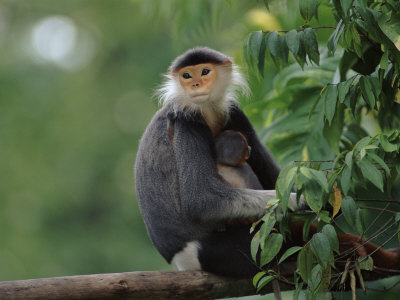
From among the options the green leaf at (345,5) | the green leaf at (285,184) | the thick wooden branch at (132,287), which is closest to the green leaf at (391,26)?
the green leaf at (345,5)

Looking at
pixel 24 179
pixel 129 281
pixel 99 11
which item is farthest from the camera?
pixel 99 11

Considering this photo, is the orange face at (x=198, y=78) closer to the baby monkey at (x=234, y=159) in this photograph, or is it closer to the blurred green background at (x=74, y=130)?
the baby monkey at (x=234, y=159)

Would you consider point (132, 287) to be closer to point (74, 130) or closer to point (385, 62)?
point (385, 62)

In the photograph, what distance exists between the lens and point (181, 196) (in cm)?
317

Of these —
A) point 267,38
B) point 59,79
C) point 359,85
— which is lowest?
point 59,79

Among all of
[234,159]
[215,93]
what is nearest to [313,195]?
[234,159]

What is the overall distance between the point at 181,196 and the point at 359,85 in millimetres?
1020

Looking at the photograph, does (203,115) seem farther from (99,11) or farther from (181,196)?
(99,11)

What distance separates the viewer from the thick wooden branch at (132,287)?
2.60m

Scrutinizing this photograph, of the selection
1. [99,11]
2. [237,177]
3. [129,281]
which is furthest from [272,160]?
[99,11]

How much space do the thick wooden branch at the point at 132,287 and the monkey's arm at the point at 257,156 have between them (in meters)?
0.70

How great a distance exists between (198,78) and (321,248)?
1.41 meters

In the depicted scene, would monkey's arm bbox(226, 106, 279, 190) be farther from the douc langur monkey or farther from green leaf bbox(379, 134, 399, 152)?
green leaf bbox(379, 134, 399, 152)

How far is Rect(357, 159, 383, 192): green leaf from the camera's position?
2158 mm
